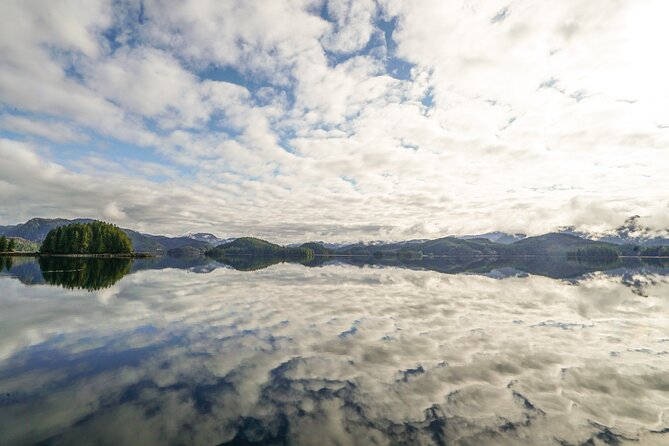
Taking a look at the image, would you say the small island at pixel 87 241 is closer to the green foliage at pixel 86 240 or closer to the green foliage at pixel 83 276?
the green foliage at pixel 86 240

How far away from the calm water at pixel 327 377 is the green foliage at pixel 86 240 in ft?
601

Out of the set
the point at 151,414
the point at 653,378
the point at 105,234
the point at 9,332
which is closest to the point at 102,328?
the point at 9,332

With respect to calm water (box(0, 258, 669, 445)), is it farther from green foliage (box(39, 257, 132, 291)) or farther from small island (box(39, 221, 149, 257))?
small island (box(39, 221, 149, 257))

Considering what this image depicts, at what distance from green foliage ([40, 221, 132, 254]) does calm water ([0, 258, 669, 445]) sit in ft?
601

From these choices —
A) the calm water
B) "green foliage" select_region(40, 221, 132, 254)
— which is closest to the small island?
"green foliage" select_region(40, 221, 132, 254)

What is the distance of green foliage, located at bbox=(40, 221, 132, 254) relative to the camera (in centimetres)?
17988

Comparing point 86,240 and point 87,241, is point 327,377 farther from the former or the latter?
point 87,241

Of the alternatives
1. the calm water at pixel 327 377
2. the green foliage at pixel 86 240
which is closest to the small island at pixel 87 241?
the green foliage at pixel 86 240

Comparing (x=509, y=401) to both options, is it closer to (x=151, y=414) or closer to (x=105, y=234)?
(x=151, y=414)

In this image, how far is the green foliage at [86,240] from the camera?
179875 mm

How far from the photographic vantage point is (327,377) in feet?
52.6

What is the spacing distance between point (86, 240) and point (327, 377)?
702 ft

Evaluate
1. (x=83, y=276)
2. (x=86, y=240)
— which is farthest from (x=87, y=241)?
(x=83, y=276)

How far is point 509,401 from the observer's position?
13875mm
